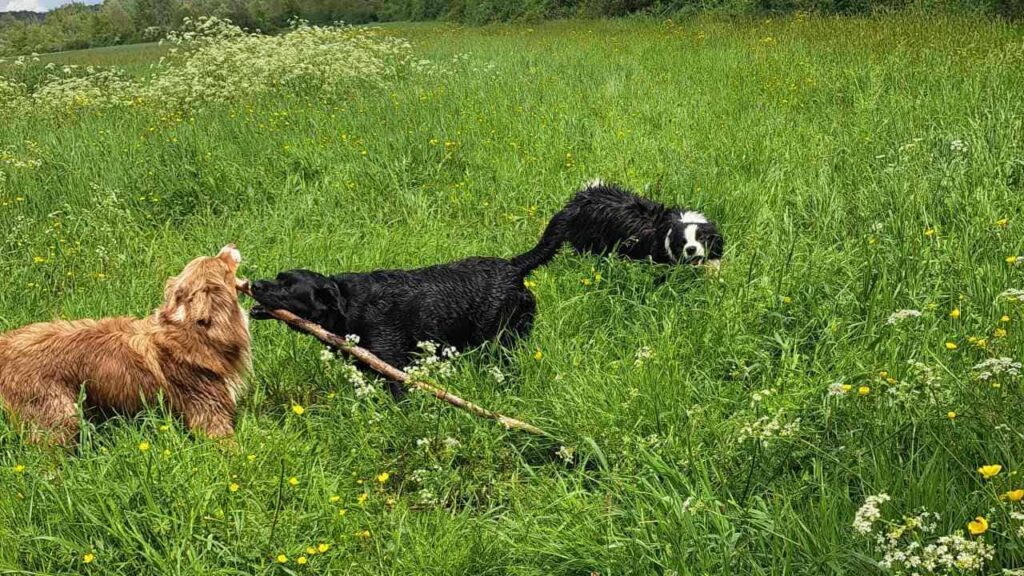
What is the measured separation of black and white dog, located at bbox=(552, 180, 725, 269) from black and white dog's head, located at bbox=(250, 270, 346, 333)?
1.58 metres

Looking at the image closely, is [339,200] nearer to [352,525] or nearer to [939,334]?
[352,525]

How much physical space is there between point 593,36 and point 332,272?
10056mm

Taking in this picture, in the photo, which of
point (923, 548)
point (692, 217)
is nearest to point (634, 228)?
point (692, 217)

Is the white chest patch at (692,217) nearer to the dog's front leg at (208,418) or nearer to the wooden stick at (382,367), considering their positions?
the wooden stick at (382,367)

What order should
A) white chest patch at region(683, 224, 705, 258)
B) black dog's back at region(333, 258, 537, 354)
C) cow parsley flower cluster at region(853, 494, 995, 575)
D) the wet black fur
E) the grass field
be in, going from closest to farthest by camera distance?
1. cow parsley flower cluster at region(853, 494, 995, 575)
2. the grass field
3. black dog's back at region(333, 258, 537, 354)
4. white chest patch at region(683, 224, 705, 258)
5. the wet black fur

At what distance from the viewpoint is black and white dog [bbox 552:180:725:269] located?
4.27 meters

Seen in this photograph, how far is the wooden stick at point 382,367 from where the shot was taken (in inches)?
108

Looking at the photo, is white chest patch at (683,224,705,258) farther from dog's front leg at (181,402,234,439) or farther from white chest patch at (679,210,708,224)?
dog's front leg at (181,402,234,439)

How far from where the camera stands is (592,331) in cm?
361

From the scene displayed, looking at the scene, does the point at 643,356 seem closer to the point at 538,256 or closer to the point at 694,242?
the point at 538,256

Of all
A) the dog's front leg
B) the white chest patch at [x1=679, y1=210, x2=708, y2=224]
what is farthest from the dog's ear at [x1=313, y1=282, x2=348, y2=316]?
the white chest patch at [x1=679, y1=210, x2=708, y2=224]

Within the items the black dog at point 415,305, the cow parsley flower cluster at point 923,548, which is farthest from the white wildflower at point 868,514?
the black dog at point 415,305

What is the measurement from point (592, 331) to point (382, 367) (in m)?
1.14

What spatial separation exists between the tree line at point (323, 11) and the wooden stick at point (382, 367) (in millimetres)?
9411
